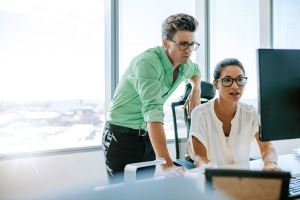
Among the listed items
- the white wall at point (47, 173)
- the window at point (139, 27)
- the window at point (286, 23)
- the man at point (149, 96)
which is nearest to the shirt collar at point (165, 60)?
the man at point (149, 96)

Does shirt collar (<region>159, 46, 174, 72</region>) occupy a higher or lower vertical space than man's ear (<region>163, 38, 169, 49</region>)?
lower

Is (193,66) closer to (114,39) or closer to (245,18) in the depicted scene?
(114,39)

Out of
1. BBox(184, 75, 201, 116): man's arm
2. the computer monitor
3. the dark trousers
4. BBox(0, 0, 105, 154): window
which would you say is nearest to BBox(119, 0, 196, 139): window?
BBox(0, 0, 105, 154): window

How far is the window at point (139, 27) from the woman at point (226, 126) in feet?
Result: 3.59

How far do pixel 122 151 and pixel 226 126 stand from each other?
0.55 metres

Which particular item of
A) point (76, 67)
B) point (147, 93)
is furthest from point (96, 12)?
point (147, 93)

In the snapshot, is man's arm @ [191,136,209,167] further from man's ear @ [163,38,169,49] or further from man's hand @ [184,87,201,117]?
man's ear @ [163,38,169,49]

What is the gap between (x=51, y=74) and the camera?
2447 mm

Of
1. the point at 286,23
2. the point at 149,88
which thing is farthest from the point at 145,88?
the point at 286,23

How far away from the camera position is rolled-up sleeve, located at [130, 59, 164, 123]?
127cm

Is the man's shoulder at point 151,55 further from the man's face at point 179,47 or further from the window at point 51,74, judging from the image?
the window at point 51,74

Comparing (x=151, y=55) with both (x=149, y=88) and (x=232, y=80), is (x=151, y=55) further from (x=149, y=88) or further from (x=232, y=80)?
(x=232, y=80)

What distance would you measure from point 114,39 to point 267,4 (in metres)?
1.86

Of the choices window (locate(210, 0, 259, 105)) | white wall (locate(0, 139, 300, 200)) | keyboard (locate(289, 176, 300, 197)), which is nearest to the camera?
keyboard (locate(289, 176, 300, 197))
